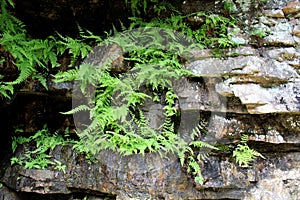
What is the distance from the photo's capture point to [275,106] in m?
3.89

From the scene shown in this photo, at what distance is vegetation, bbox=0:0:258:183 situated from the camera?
13.1 feet

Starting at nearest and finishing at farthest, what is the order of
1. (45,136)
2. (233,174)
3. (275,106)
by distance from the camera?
(275,106), (233,174), (45,136)

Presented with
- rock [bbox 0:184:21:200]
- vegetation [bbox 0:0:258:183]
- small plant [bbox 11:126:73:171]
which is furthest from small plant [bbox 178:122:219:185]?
rock [bbox 0:184:21:200]

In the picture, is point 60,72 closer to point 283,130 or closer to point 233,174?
point 233,174

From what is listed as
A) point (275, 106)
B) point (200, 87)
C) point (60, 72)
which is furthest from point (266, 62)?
point (60, 72)

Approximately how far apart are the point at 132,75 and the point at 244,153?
208cm

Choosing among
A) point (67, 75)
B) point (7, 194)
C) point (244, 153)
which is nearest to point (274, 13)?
point (244, 153)

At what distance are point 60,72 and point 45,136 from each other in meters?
1.27

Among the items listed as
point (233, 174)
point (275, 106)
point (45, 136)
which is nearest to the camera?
point (275, 106)

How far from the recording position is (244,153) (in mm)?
4090

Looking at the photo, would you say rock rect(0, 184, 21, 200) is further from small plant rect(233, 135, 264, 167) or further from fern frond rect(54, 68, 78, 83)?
small plant rect(233, 135, 264, 167)

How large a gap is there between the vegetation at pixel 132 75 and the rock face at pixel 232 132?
0.59 ft

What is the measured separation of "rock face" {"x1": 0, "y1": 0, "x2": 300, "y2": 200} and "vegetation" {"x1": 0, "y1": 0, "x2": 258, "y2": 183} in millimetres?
179

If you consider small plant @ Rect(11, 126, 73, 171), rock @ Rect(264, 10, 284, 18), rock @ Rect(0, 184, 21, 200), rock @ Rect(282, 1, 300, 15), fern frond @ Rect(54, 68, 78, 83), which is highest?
rock @ Rect(282, 1, 300, 15)
